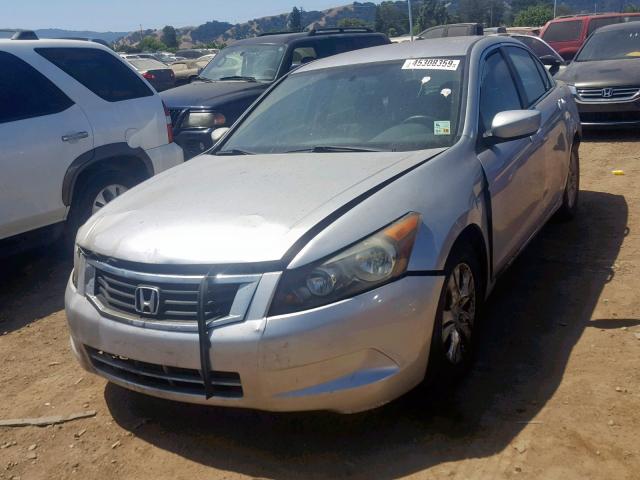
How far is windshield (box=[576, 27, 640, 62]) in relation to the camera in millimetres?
11332

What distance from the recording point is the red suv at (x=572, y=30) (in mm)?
19094

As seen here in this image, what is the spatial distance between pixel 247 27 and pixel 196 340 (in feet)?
488

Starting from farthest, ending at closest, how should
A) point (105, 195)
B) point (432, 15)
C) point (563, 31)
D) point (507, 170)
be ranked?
point (432, 15)
point (563, 31)
point (105, 195)
point (507, 170)

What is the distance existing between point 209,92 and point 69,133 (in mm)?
3797

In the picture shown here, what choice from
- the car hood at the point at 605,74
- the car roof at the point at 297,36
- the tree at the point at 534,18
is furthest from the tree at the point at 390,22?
the car hood at the point at 605,74

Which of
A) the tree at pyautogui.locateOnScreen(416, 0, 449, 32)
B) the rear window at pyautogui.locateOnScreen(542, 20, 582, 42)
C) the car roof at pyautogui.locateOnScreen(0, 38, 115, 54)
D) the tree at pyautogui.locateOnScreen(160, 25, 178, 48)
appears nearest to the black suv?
the car roof at pyautogui.locateOnScreen(0, 38, 115, 54)

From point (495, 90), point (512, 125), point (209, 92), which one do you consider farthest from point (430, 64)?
point (209, 92)

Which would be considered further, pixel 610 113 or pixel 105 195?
pixel 610 113

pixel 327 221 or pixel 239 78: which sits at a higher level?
pixel 327 221

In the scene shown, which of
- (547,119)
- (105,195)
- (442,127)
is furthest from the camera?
(105,195)

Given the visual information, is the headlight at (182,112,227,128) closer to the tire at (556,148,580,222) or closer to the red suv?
the tire at (556,148,580,222)

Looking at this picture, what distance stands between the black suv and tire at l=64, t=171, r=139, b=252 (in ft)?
7.88

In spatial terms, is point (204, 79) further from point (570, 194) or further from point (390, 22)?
point (390, 22)

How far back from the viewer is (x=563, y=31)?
773 inches
